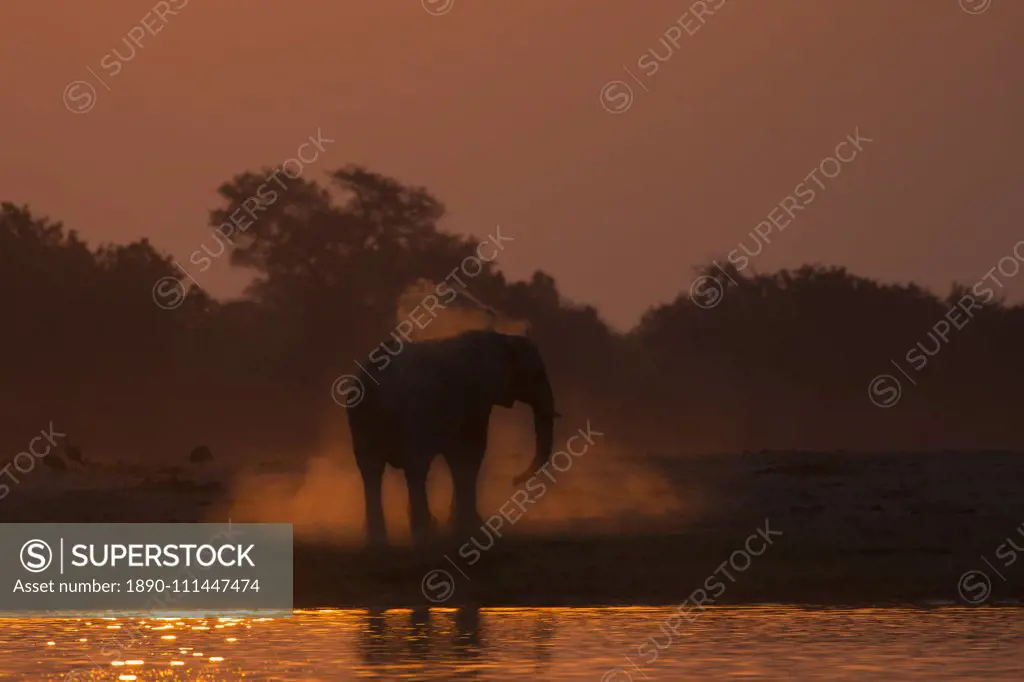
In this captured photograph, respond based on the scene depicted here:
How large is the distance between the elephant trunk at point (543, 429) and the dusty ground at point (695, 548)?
2.51ft

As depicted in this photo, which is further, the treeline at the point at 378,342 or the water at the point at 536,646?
the treeline at the point at 378,342

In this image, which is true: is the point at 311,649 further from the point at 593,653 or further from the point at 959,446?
the point at 959,446

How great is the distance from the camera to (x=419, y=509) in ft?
88.6

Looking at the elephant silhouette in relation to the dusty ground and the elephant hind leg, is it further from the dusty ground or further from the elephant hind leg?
the dusty ground

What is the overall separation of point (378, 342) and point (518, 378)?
114 feet

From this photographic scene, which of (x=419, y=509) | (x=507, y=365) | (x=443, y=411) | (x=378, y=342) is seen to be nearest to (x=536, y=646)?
(x=419, y=509)

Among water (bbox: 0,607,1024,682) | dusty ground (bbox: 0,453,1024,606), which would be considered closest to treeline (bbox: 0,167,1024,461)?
dusty ground (bbox: 0,453,1024,606)

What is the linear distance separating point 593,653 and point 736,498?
1513cm

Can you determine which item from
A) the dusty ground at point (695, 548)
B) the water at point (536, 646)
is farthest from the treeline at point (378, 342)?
the water at point (536, 646)

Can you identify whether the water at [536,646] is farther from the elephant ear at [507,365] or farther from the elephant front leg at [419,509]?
the elephant ear at [507,365]

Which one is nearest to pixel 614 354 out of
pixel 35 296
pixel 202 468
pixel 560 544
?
pixel 35 296

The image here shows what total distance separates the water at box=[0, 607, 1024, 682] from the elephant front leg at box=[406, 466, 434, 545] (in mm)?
5425

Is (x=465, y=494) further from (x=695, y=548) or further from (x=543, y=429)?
(x=695, y=548)

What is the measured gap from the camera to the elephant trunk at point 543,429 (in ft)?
95.6
